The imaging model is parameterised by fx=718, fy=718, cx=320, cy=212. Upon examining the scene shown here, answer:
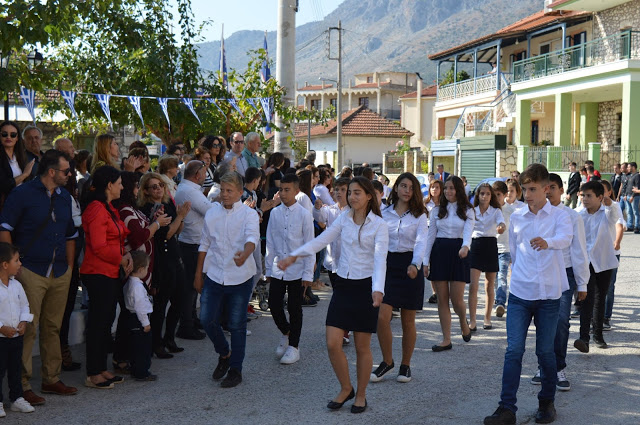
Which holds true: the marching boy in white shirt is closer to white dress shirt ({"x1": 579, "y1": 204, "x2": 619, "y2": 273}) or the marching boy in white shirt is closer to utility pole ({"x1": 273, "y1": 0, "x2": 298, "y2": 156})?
white dress shirt ({"x1": 579, "y1": 204, "x2": 619, "y2": 273})

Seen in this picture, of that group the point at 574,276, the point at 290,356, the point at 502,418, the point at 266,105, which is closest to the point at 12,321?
the point at 290,356

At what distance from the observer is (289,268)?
287 inches

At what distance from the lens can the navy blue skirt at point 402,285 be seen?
6641mm

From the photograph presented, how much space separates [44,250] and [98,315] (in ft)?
2.45

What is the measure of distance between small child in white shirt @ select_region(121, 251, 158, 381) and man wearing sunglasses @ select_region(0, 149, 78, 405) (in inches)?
21.8

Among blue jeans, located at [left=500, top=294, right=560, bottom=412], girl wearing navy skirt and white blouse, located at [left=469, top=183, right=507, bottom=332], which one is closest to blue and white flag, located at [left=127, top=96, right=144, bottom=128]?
girl wearing navy skirt and white blouse, located at [left=469, top=183, right=507, bottom=332]

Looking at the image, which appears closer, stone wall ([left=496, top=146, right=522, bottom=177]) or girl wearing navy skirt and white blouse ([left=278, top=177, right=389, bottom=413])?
girl wearing navy skirt and white blouse ([left=278, top=177, right=389, bottom=413])

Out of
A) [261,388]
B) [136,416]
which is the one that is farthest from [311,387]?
[136,416]

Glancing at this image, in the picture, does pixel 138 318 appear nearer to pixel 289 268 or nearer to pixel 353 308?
pixel 289 268

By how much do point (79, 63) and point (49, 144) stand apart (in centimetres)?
1289

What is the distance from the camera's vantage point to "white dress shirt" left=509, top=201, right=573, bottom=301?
5.48 metres

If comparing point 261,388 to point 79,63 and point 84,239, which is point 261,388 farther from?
point 79,63

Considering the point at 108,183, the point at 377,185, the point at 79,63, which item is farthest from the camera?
the point at 79,63

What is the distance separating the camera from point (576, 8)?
32375mm
